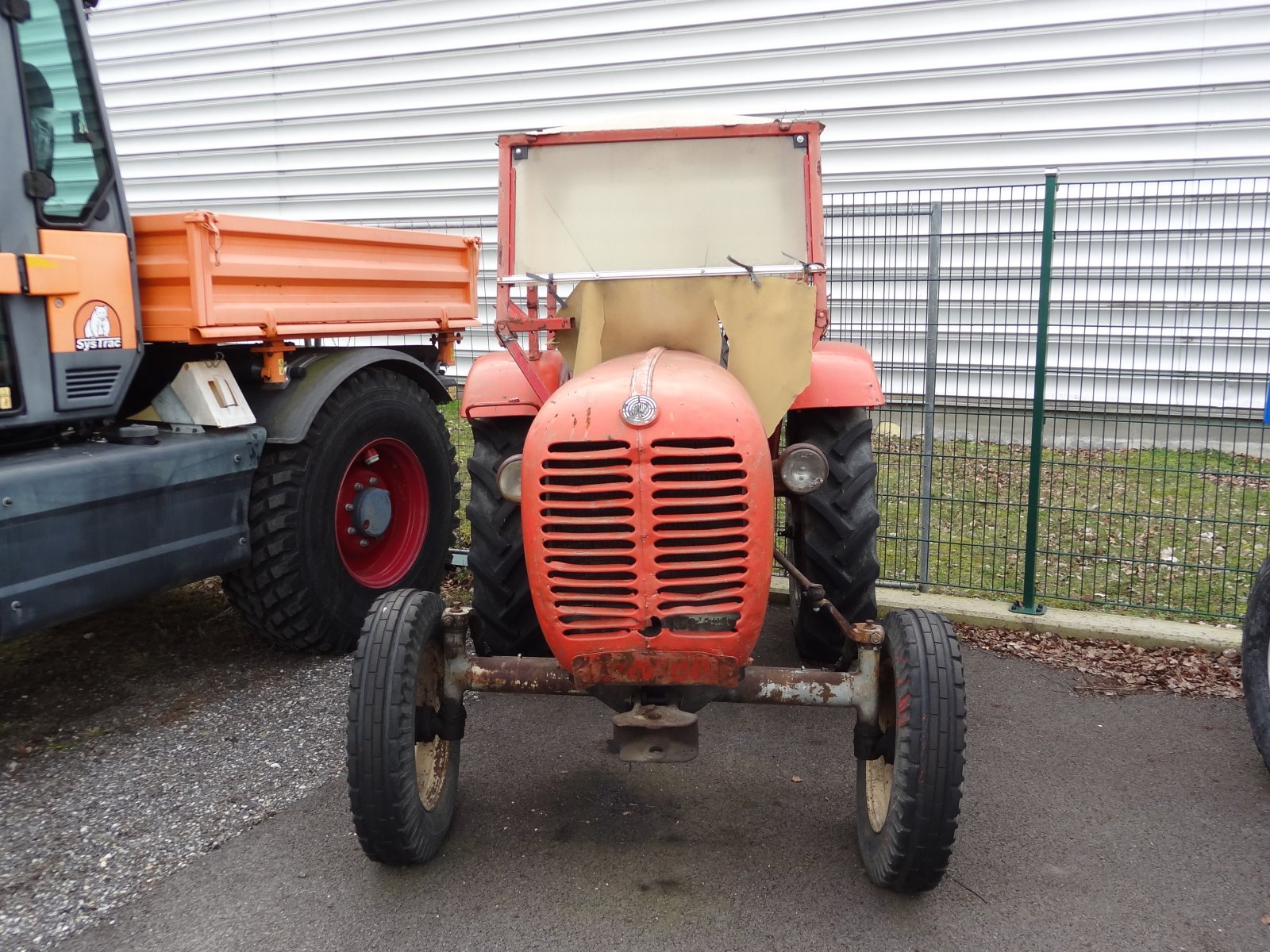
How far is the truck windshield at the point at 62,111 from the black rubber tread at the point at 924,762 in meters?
3.36

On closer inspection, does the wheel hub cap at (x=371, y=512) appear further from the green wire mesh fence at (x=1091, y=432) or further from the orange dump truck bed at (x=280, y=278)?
the green wire mesh fence at (x=1091, y=432)

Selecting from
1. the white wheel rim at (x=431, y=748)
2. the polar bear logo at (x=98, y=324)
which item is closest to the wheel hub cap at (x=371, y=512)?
the polar bear logo at (x=98, y=324)

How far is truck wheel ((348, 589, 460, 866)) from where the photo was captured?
292cm

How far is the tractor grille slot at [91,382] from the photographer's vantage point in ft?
12.8

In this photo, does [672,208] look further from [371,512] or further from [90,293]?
[90,293]

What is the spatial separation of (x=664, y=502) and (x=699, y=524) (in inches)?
4.8

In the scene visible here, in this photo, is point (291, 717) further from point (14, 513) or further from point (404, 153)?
point (404, 153)

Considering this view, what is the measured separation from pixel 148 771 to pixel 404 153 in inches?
274

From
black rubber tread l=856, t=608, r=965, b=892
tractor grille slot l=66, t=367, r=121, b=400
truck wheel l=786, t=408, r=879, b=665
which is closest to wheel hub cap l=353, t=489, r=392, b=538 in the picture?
tractor grille slot l=66, t=367, r=121, b=400

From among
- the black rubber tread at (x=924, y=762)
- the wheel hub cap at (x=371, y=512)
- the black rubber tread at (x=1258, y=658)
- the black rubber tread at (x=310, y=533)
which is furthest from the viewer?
the wheel hub cap at (x=371, y=512)

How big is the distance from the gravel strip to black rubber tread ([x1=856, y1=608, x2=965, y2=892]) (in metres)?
2.04

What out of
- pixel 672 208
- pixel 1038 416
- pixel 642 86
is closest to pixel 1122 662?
pixel 1038 416

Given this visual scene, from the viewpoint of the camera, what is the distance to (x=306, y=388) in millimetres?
4664

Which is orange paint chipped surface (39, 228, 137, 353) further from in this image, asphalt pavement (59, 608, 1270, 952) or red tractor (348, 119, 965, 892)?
asphalt pavement (59, 608, 1270, 952)
